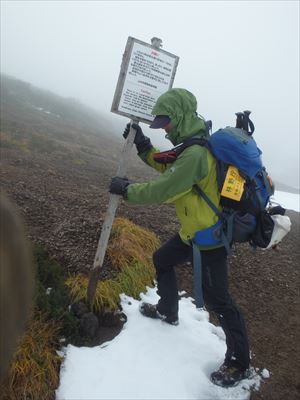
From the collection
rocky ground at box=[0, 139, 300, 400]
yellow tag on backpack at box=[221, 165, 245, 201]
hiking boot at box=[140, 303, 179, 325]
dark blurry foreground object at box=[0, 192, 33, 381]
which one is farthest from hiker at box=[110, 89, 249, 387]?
dark blurry foreground object at box=[0, 192, 33, 381]

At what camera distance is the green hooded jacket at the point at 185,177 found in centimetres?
337

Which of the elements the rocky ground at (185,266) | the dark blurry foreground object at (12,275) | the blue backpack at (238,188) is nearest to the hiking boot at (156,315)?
the rocky ground at (185,266)

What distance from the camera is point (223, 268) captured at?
12.4 feet

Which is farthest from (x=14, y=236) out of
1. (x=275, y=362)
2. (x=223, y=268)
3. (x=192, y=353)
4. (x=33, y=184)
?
(x=33, y=184)

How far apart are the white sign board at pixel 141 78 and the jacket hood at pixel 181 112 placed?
1.73 ft

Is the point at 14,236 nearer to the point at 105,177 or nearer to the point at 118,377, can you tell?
the point at 118,377

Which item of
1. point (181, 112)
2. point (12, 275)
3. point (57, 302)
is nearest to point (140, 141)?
point (181, 112)

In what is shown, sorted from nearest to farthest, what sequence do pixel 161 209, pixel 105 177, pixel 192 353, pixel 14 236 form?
pixel 14 236, pixel 192 353, pixel 161 209, pixel 105 177

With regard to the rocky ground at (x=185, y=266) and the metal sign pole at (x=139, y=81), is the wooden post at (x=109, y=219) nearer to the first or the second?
the metal sign pole at (x=139, y=81)

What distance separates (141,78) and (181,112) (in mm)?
795

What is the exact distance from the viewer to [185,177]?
335 cm

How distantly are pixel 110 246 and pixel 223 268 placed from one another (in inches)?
97.5

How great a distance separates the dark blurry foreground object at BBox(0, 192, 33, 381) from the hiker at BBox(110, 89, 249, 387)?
2.39 m

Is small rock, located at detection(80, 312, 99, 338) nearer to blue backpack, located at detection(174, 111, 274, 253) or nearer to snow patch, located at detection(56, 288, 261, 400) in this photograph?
snow patch, located at detection(56, 288, 261, 400)
